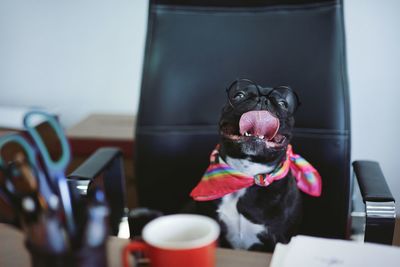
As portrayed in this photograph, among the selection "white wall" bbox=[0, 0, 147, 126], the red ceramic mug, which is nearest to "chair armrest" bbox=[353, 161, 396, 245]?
the red ceramic mug

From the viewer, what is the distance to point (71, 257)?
42 centimetres

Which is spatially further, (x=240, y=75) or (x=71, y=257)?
(x=240, y=75)

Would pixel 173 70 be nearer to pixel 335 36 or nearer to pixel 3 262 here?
pixel 335 36

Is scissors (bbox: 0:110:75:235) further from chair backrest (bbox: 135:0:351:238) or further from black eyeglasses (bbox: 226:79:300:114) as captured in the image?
chair backrest (bbox: 135:0:351:238)

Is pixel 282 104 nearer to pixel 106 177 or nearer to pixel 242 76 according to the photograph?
pixel 242 76

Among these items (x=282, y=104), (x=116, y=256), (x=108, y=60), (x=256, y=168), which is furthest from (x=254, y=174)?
(x=108, y=60)

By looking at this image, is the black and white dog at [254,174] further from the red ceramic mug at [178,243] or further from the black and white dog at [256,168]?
the red ceramic mug at [178,243]

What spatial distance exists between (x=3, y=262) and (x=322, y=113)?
0.69 metres

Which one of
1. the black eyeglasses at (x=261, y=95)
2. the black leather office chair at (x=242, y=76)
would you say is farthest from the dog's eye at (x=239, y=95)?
the black leather office chair at (x=242, y=76)

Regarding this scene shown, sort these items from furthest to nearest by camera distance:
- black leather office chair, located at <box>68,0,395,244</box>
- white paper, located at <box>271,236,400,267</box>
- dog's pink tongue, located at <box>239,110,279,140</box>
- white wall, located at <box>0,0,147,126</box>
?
white wall, located at <box>0,0,147,126</box> < black leather office chair, located at <box>68,0,395,244</box> < dog's pink tongue, located at <box>239,110,279,140</box> < white paper, located at <box>271,236,400,267</box>

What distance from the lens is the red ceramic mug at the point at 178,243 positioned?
484 millimetres

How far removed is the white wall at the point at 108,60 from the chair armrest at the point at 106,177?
695 mm

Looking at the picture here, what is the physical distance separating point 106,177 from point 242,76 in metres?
0.38

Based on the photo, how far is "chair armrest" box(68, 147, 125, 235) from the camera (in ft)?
3.03
